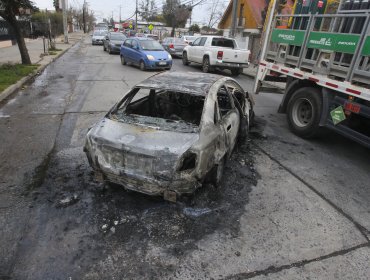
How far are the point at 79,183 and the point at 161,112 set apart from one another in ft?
5.66

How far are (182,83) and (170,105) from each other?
725mm

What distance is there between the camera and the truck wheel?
19.5 feet

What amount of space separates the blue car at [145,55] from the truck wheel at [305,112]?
9826 mm

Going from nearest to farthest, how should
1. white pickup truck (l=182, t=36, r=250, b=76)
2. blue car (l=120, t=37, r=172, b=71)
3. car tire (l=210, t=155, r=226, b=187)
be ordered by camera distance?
car tire (l=210, t=155, r=226, b=187) < white pickup truck (l=182, t=36, r=250, b=76) < blue car (l=120, t=37, r=172, b=71)

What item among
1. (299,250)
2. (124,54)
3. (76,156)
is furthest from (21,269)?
(124,54)

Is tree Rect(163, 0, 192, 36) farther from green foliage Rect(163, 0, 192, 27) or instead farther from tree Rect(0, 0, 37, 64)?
tree Rect(0, 0, 37, 64)

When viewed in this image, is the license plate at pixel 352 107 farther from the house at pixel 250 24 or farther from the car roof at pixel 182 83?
the house at pixel 250 24

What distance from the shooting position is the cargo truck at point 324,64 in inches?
195

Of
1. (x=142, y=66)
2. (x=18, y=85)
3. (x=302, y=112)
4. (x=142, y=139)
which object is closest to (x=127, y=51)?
(x=142, y=66)

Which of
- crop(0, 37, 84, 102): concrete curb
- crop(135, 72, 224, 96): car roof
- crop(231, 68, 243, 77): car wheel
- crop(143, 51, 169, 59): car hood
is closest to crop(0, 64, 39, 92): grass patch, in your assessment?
crop(0, 37, 84, 102): concrete curb

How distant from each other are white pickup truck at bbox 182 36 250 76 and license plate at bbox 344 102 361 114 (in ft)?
33.1

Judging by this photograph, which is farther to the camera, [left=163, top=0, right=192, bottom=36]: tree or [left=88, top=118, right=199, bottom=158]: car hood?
[left=163, top=0, right=192, bottom=36]: tree

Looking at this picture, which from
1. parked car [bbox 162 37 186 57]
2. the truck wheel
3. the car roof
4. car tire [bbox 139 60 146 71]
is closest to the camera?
the car roof

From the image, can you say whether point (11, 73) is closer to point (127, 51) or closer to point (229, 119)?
point (127, 51)
